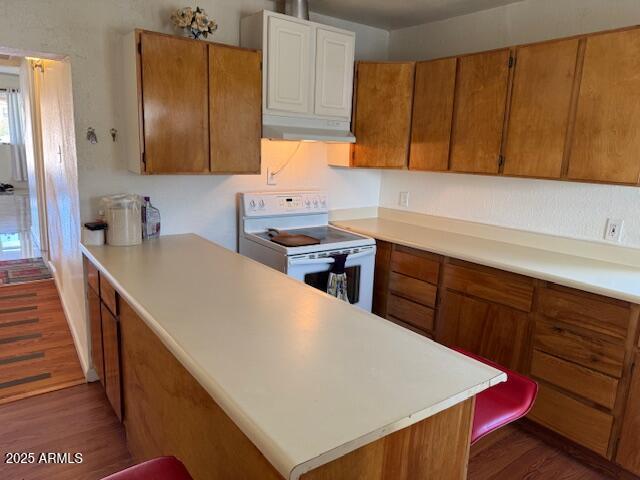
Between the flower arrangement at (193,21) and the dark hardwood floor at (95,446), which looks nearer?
the dark hardwood floor at (95,446)

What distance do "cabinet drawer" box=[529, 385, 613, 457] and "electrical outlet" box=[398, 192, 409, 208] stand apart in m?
1.74

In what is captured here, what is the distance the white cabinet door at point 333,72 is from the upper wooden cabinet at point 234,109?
45 cm

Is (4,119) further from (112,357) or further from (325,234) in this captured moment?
(112,357)

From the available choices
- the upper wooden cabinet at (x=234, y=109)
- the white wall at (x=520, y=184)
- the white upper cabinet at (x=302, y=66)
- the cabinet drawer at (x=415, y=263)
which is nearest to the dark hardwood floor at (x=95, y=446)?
the cabinet drawer at (x=415, y=263)

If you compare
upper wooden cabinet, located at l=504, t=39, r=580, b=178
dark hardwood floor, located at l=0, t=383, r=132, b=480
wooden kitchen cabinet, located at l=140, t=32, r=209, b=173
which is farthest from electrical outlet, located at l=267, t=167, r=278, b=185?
dark hardwood floor, located at l=0, t=383, r=132, b=480

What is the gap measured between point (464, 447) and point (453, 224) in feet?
7.44

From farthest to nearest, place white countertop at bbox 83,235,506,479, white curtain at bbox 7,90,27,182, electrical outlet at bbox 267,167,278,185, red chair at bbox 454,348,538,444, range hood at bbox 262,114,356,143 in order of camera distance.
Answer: white curtain at bbox 7,90,27,182, electrical outlet at bbox 267,167,278,185, range hood at bbox 262,114,356,143, red chair at bbox 454,348,538,444, white countertop at bbox 83,235,506,479

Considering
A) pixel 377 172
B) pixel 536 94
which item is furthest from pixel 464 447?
pixel 377 172

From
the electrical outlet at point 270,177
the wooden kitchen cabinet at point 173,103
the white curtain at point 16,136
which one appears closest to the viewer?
the wooden kitchen cabinet at point 173,103

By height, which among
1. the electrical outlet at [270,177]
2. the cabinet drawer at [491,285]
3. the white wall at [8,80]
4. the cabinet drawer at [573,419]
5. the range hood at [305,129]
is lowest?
the cabinet drawer at [573,419]

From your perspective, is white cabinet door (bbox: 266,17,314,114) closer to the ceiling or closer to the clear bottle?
the ceiling

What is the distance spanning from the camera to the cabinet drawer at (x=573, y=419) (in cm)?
209

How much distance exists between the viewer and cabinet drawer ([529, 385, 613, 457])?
6.87ft

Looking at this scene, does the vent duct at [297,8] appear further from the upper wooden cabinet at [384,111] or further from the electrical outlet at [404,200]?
the electrical outlet at [404,200]
